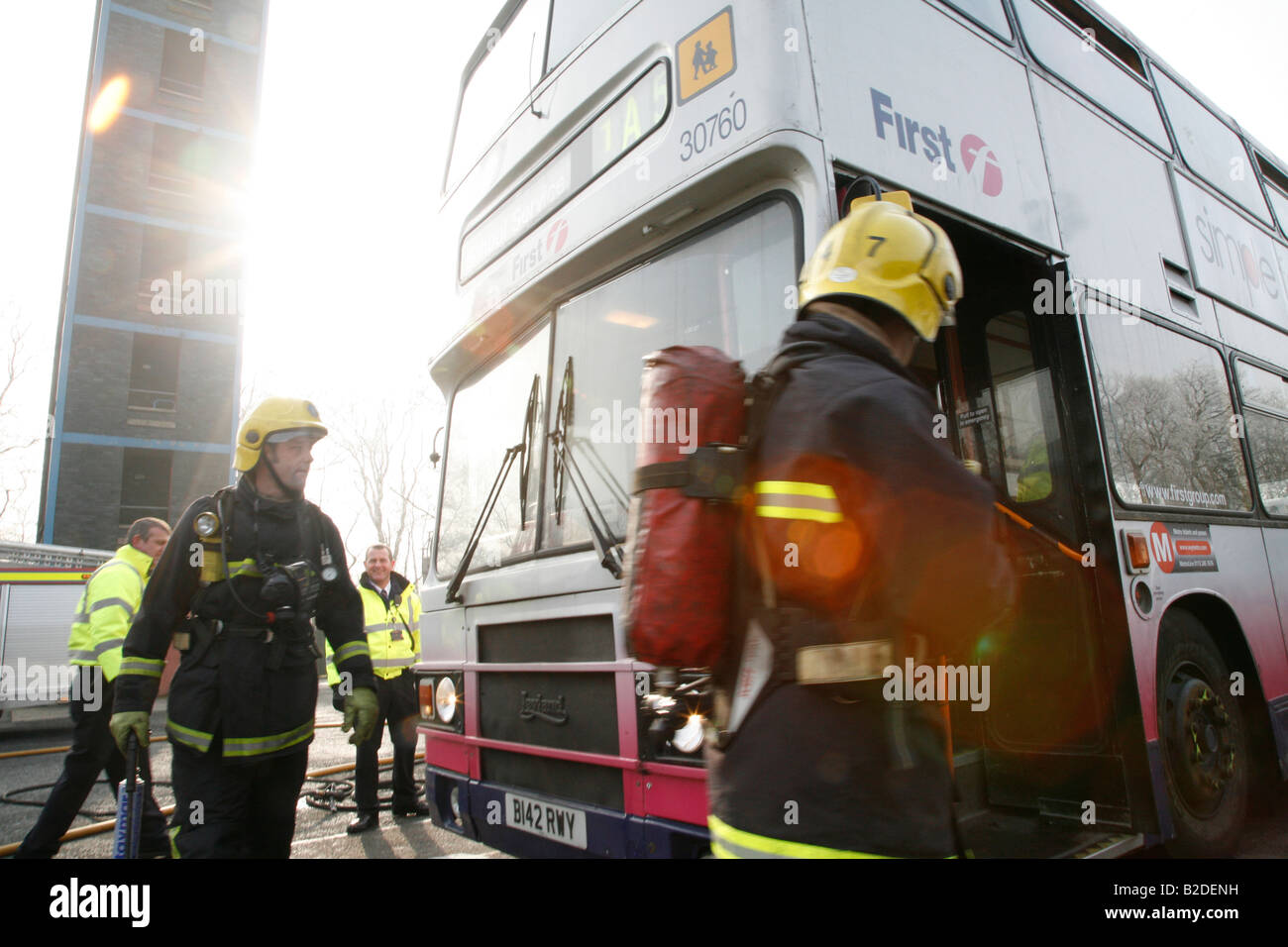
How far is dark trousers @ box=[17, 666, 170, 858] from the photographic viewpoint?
14.3 ft

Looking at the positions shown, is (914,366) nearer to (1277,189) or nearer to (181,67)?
(1277,189)

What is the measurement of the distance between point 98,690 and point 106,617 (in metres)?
0.53

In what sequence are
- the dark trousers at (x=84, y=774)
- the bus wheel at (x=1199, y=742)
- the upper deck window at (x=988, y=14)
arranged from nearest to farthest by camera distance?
1. the bus wheel at (x=1199, y=742)
2. the upper deck window at (x=988, y=14)
3. the dark trousers at (x=84, y=774)

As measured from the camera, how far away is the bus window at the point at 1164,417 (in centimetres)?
371

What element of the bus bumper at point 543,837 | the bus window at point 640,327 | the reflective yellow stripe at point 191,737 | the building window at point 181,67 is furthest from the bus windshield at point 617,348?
the building window at point 181,67

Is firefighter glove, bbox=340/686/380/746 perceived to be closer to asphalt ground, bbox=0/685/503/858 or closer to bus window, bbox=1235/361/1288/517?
asphalt ground, bbox=0/685/503/858

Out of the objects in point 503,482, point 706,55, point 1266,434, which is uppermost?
point 706,55

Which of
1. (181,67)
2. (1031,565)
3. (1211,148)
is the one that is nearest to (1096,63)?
(1211,148)

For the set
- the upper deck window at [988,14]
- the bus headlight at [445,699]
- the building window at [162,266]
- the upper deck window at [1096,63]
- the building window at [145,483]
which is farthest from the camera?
the building window at [162,266]

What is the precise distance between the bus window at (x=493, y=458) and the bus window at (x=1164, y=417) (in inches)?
101

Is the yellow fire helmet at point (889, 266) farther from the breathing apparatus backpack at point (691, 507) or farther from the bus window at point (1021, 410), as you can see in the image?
the bus window at point (1021, 410)

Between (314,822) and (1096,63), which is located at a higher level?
(1096,63)

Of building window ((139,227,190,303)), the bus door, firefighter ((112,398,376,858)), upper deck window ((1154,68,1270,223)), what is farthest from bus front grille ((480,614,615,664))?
building window ((139,227,190,303))

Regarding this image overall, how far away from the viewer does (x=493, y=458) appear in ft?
12.6
